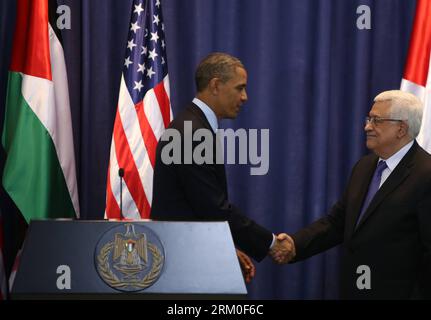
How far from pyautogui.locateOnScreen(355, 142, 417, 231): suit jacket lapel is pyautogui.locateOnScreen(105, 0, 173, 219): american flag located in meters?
1.63

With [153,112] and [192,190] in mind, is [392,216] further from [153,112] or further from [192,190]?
[153,112]

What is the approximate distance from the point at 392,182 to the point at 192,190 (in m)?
1.01

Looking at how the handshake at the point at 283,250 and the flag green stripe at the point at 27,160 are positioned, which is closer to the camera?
the handshake at the point at 283,250

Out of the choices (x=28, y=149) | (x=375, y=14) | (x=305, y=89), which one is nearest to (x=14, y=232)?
(x=28, y=149)

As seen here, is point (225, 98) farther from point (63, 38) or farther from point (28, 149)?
point (63, 38)

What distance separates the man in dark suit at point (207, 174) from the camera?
3078 mm

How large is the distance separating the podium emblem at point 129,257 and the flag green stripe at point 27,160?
200 cm

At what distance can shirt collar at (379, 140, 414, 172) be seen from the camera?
324 centimetres

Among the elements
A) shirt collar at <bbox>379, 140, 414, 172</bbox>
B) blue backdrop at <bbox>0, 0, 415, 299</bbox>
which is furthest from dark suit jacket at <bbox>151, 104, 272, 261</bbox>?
blue backdrop at <bbox>0, 0, 415, 299</bbox>

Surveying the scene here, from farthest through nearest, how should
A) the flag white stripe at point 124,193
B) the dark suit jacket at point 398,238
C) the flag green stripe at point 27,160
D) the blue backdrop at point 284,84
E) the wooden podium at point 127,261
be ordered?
the blue backdrop at point 284,84, the flag white stripe at point 124,193, the flag green stripe at point 27,160, the dark suit jacket at point 398,238, the wooden podium at point 127,261

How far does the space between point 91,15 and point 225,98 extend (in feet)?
6.05

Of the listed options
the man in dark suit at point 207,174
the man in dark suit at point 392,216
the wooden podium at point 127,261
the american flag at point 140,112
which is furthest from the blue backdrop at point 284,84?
the wooden podium at point 127,261

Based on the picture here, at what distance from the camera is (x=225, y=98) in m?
3.36

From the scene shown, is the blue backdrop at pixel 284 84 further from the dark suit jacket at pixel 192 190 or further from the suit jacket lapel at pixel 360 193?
the dark suit jacket at pixel 192 190
